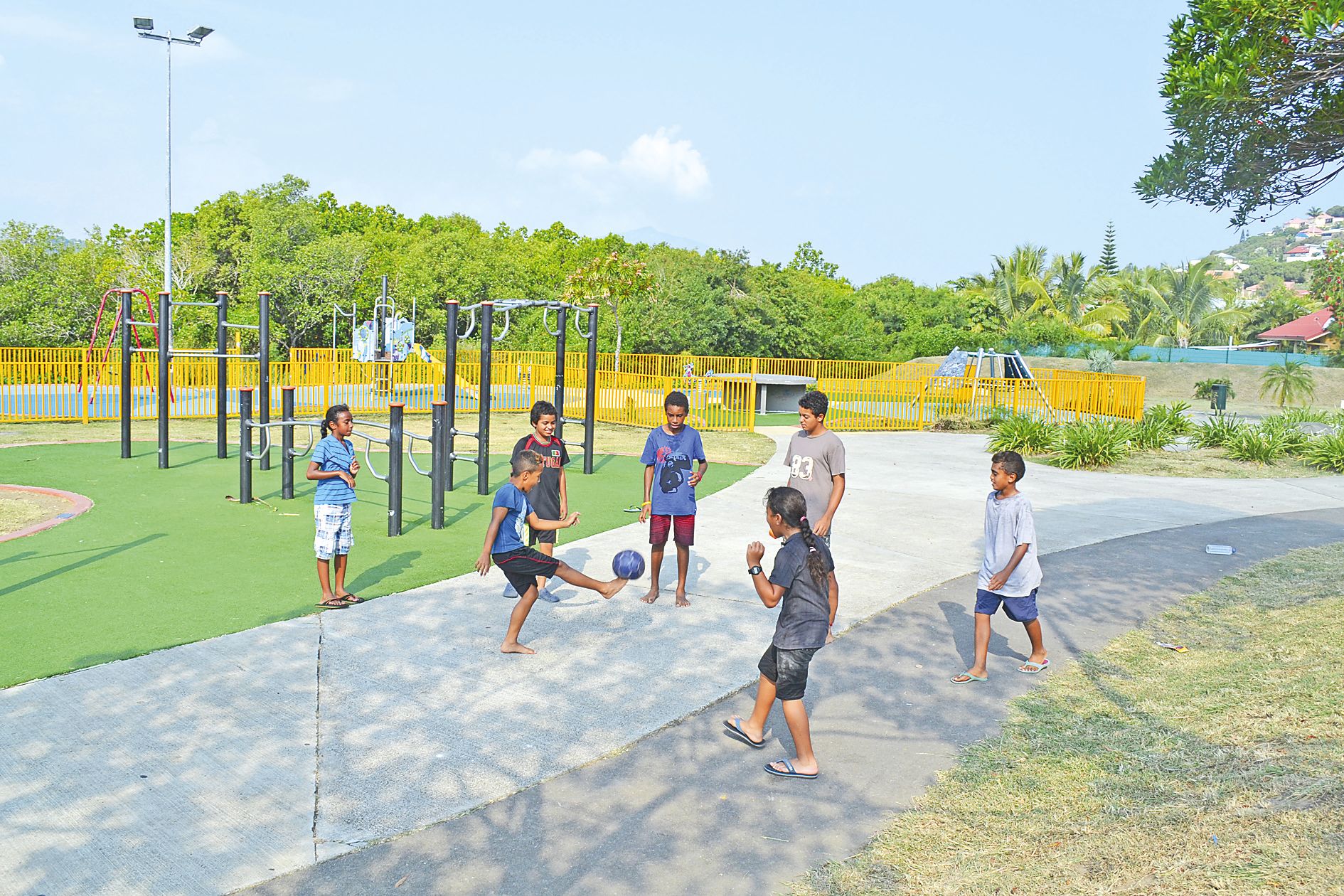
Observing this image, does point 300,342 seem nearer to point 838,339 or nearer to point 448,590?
point 838,339

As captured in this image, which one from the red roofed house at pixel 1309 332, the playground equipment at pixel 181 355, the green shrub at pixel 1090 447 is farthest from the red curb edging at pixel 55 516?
the red roofed house at pixel 1309 332

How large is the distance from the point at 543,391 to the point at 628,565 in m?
21.0

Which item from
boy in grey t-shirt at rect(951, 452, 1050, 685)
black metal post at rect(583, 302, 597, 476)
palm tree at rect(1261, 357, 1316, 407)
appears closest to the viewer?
boy in grey t-shirt at rect(951, 452, 1050, 685)

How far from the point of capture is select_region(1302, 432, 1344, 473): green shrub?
1717 cm

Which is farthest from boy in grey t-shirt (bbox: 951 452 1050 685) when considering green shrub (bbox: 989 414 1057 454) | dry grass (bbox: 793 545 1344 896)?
green shrub (bbox: 989 414 1057 454)

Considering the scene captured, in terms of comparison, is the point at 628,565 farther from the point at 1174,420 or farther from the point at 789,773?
the point at 1174,420

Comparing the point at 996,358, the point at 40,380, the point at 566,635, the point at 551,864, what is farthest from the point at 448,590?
the point at 996,358

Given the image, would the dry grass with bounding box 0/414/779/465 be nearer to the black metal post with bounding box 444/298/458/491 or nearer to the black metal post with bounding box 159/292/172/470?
the black metal post with bounding box 159/292/172/470

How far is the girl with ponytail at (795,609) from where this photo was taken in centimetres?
484

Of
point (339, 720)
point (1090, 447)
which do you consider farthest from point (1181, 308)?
point (339, 720)

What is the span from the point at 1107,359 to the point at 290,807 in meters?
36.6

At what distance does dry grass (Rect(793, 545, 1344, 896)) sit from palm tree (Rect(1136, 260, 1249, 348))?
5133cm

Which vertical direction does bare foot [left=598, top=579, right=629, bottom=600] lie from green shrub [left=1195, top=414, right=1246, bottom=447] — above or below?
below

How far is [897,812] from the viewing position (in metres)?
4.52
